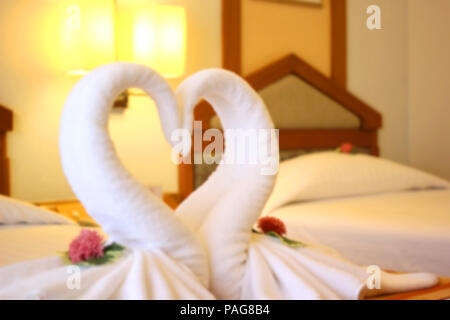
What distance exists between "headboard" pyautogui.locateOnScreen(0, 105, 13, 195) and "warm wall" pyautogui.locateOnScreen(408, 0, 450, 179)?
2.47 m


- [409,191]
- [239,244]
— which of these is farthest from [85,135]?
[409,191]

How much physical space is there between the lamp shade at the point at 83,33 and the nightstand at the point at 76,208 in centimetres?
59

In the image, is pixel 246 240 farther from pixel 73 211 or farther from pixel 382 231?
pixel 73 211

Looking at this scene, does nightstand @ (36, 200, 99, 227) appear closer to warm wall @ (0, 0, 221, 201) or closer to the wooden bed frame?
warm wall @ (0, 0, 221, 201)

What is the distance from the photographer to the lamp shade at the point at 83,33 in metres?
2.09

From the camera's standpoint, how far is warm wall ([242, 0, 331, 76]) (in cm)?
272

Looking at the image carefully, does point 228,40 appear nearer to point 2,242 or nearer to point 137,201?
point 2,242

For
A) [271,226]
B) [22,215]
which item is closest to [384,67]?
[22,215]

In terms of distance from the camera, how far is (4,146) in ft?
7.09

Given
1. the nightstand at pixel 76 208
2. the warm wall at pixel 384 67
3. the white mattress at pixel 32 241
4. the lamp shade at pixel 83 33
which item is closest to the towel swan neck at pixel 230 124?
→ the white mattress at pixel 32 241

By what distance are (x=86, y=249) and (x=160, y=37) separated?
5.55ft

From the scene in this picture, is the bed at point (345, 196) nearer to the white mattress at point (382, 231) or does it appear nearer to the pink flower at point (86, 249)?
the white mattress at point (382, 231)
